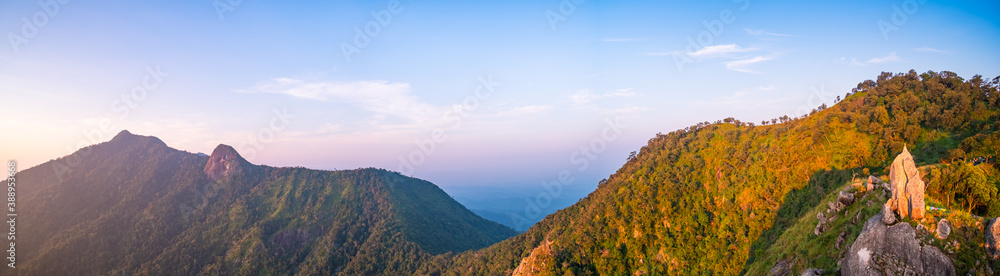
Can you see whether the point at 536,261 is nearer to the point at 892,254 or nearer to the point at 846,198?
the point at 846,198

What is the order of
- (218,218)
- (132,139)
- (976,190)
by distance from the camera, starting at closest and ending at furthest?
(976,190) < (218,218) < (132,139)

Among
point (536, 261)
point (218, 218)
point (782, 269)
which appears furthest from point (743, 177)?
point (218, 218)

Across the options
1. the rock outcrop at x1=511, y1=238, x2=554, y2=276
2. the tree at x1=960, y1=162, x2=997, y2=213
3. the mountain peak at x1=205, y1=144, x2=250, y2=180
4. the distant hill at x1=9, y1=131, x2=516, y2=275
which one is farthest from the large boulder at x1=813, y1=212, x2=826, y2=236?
the mountain peak at x1=205, y1=144, x2=250, y2=180

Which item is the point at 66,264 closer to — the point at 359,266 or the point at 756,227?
the point at 359,266

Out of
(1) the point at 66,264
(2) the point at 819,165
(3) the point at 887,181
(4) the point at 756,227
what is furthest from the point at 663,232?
(1) the point at 66,264

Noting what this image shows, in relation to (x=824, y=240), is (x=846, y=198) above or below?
above

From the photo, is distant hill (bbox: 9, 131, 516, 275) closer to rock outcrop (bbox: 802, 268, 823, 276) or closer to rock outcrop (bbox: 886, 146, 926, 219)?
rock outcrop (bbox: 802, 268, 823, 276)

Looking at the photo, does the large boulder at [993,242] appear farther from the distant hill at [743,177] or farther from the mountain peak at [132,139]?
the mountain peak at [132,139]
